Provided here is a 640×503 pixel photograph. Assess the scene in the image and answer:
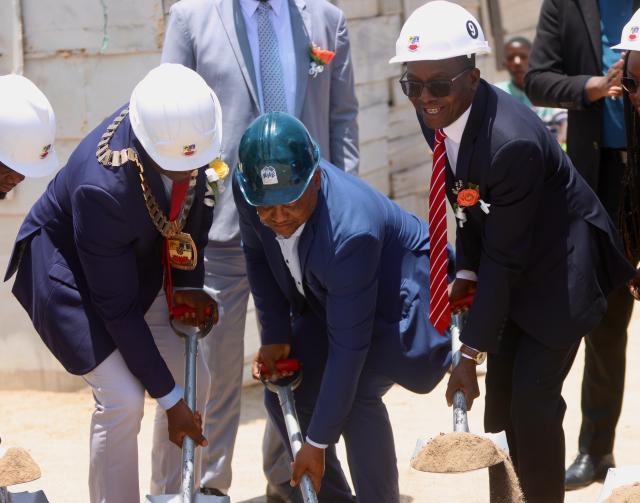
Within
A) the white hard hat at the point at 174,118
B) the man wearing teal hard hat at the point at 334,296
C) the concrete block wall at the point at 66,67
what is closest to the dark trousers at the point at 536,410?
the man wearing teal hard hat at the point at 334,296

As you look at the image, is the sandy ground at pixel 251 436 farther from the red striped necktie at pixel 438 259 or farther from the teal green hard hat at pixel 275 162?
the teal green hard hat at pixel 275 162

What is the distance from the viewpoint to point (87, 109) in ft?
20.6

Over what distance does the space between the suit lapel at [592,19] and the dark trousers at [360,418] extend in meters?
1.71

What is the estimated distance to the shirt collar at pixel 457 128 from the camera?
389cm

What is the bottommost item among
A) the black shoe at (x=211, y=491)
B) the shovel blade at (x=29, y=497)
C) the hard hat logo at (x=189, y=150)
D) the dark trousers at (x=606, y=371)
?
the black shoe at (x=211, y=491)

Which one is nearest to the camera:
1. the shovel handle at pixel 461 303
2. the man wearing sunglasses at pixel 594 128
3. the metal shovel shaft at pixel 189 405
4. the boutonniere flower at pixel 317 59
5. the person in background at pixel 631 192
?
the metal shovel shaft at pixel 189 405

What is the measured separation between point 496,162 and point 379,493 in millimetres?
1280

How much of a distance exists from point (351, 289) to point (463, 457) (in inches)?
25.5

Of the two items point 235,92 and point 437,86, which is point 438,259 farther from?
point 235,92

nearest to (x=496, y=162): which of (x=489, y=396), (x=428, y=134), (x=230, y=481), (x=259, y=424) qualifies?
(x=428, y=134)

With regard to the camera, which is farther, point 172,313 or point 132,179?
point 172,313

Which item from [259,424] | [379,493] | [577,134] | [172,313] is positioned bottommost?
[259,424]

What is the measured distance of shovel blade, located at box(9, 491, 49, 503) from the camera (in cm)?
397

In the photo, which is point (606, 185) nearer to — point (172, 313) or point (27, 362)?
point (172, 313)
